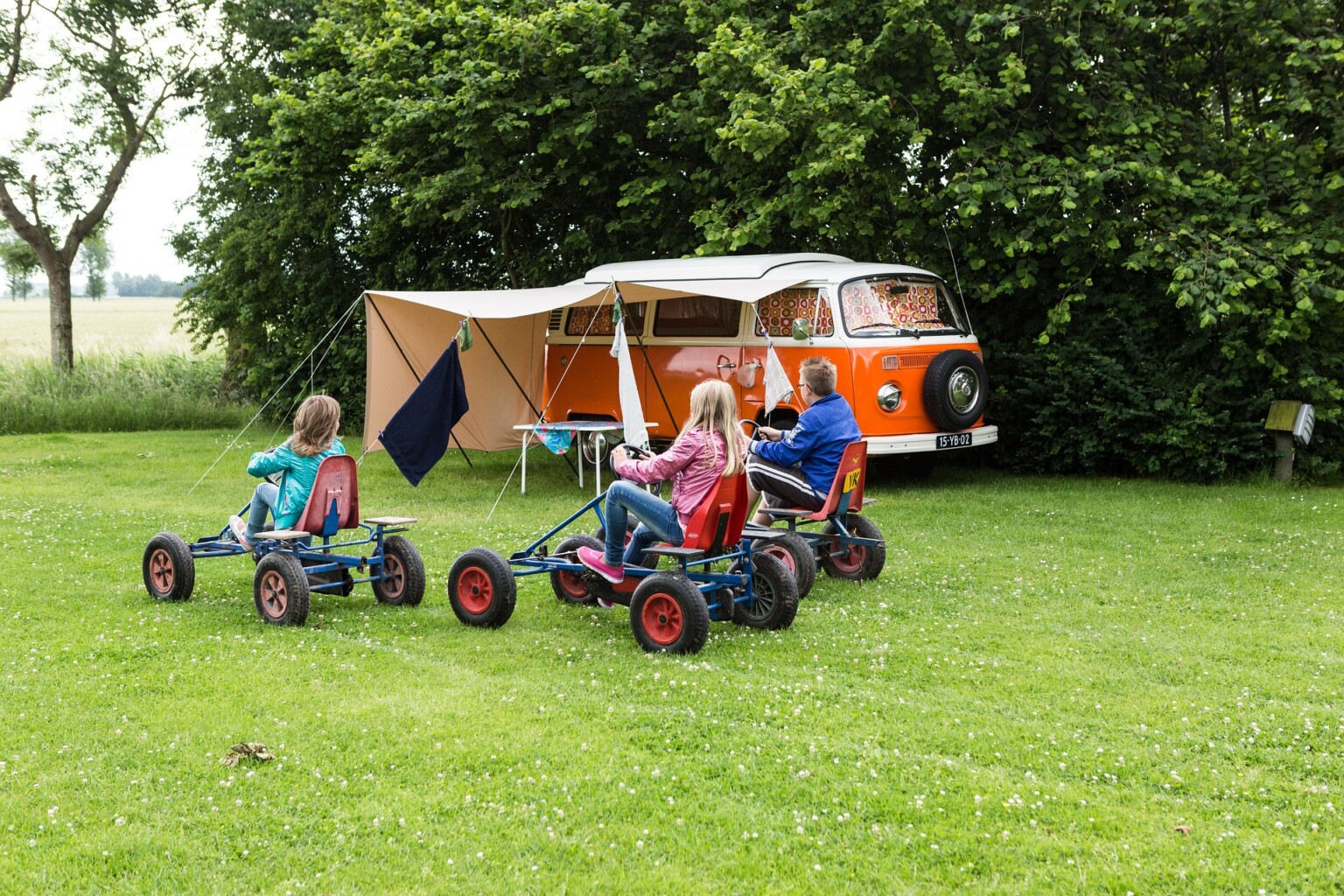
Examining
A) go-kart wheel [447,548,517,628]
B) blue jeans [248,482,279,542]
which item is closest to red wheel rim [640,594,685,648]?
go-kart wheel [447,548,517,628]

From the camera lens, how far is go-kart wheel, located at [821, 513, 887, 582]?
29.8ft

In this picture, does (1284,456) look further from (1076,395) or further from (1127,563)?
(1127,563)

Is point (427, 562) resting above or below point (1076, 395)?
below

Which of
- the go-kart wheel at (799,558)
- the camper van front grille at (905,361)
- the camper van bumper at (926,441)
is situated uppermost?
the camper van front grille at (905,361)

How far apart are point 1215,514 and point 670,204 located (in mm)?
8242

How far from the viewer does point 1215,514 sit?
11.9 meters

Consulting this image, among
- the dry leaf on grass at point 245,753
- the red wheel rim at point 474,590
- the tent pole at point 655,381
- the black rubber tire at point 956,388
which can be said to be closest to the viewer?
the dry leaf on grass at point 245,753

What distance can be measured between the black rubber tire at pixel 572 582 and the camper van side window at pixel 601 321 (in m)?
6.01

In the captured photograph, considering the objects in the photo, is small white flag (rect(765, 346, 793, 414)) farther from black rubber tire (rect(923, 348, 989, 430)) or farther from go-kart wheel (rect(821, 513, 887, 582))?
go-kart wheel (rect(821, 513, 887, 582))

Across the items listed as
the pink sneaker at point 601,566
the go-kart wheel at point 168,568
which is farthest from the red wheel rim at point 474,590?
the go-kart wheel at point 168,568

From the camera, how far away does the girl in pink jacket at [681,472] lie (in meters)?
7.08

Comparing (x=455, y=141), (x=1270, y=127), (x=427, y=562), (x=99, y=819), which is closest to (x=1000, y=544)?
(x=427, y=562)

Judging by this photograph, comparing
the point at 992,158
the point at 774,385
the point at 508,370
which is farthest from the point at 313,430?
the point at 992,158

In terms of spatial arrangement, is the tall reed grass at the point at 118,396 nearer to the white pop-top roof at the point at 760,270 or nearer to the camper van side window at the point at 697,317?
the white pop-top roof at the point at 760,270
